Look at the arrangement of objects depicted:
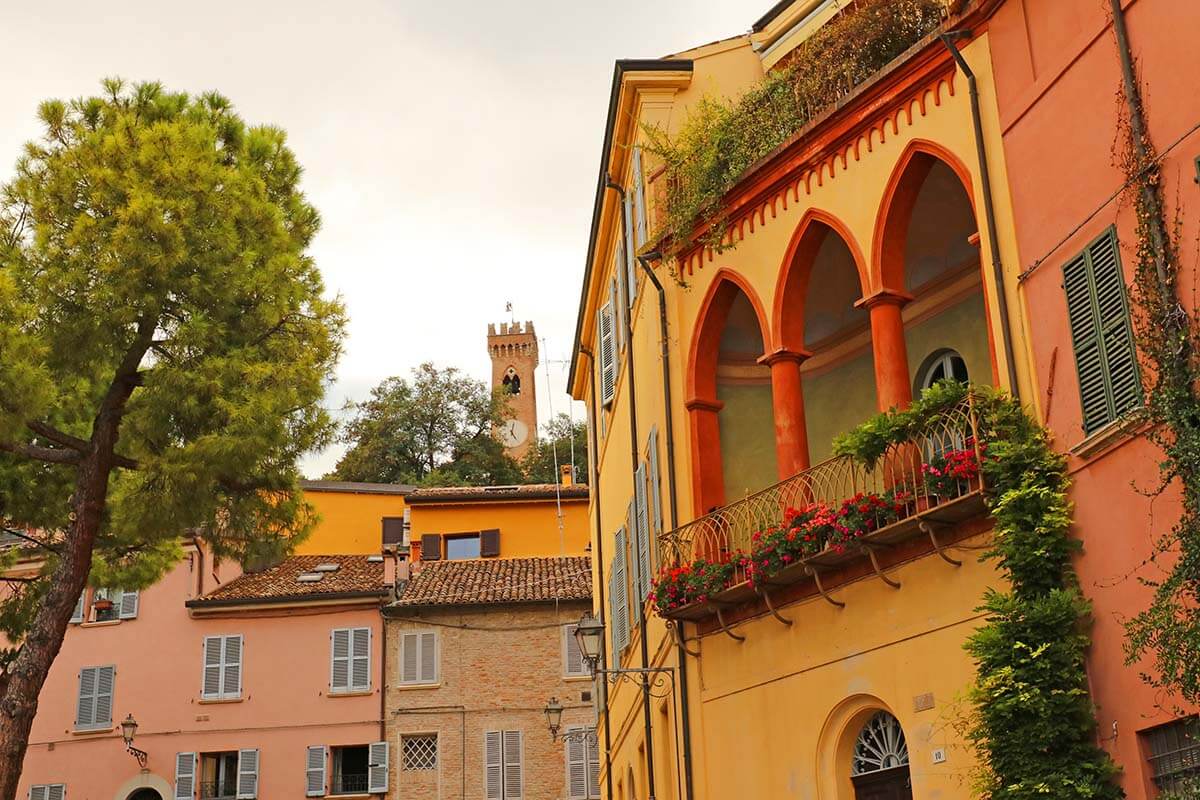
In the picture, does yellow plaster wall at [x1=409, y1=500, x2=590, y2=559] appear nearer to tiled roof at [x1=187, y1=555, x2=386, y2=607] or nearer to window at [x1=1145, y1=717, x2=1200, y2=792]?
tiled roof at [x1=187, y1=555, x2=386, y2=607]

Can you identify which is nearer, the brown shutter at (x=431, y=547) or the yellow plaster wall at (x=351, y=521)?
the brown shutter at (x=431, y=547)

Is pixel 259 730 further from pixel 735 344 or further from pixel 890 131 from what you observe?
pixel 890 131

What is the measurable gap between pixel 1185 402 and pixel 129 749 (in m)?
30.9

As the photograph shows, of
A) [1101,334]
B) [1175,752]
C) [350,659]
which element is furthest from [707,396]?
[350,659]

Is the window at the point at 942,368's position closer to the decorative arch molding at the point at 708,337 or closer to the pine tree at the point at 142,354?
the decorative arch molding at the point at 708,337

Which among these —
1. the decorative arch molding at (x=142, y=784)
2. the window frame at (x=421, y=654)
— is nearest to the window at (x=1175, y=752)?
the window frame at (x=421, y=654)

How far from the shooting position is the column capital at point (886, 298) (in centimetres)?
1393

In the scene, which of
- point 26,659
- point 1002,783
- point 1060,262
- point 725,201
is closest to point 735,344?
point 725,201

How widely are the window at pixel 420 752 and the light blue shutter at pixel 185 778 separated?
4886 millimetres

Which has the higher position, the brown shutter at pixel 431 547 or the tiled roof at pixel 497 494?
the tiled roof at pixel 497 494

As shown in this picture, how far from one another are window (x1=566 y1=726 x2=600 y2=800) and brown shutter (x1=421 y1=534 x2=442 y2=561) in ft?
28.2

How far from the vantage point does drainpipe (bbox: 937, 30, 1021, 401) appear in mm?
12102

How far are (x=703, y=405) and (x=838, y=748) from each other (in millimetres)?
4320

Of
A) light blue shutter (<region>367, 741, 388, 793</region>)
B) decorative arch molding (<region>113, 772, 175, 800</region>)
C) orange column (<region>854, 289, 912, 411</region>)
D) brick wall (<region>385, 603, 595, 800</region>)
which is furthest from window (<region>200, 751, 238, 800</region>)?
orange column (<region>854, 289, 912, 411</region>)
